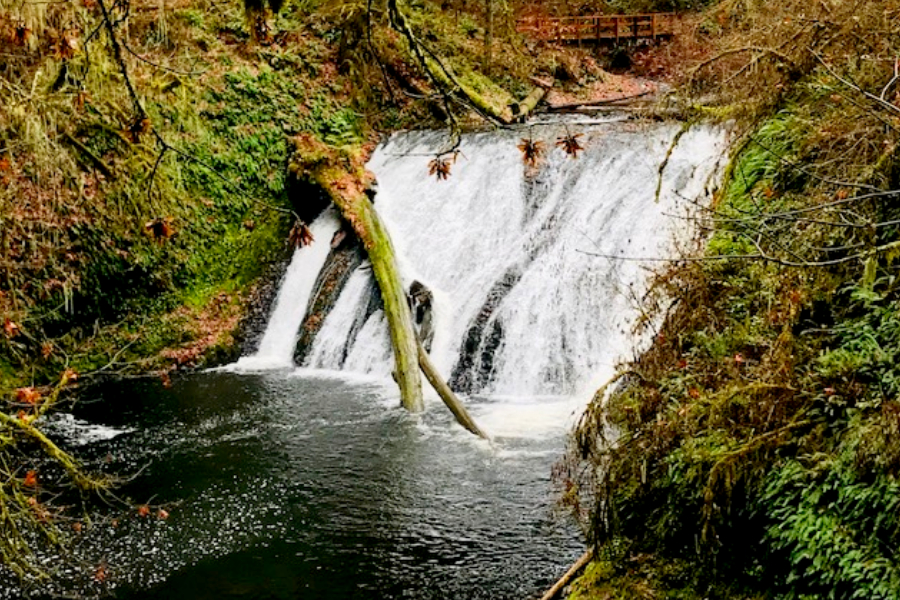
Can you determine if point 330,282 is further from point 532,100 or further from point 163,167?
point 532,100

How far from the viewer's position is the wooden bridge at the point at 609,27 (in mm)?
21344

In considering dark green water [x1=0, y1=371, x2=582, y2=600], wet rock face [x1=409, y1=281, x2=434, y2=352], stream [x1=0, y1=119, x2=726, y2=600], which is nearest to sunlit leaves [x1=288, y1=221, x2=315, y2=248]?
stream [x1=0, y1=119, x2=726, y2=600]

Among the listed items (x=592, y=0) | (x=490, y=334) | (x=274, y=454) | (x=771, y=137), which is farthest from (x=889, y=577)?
(x=592, y=0)

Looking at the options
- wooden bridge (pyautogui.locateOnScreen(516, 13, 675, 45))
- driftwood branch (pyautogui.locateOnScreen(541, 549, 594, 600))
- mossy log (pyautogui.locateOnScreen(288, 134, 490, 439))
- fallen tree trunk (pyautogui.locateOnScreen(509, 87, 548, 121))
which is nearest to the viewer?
driftwood branch (pyautogui.locateOnScreen(541, 549, 594, 600))

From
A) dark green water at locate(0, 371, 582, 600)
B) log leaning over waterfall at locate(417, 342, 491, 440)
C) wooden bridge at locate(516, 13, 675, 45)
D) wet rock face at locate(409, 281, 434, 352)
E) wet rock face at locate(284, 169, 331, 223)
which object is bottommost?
dark green water at locate(0, 371, 582, 600)

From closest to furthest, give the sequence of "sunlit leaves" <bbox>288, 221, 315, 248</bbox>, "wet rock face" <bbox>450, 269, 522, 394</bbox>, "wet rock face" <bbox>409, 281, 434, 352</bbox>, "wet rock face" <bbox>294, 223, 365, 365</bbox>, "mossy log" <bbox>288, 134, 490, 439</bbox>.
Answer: "sunlit leaves" <bbox>288, 221, 315, 248</bbox> → "mossy log" <bbox>288, 134, 490, 439</bbox> → "wet rock face" <bbox>450, 269, 522, 394</bbox> → "wet rock face" <bbox>409, 281, 434, 352</bbox> → "wet rock face" <bbox>294, 223, 365, 365</bbox>

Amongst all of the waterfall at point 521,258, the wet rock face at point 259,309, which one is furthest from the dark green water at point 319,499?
the wet rock face at point 259,309

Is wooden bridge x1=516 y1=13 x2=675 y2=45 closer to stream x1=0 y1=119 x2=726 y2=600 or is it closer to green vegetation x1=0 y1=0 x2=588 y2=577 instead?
green vegetation x1=0 y1=0 x2=588 y2=577

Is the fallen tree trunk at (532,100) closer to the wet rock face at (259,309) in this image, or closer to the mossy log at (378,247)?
the mossy log at (378,247)

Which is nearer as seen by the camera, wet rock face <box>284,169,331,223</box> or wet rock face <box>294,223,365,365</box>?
wet rock face <box>294,223,365,365</box>

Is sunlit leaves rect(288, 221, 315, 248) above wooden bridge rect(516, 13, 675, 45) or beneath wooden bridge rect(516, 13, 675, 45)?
beneath

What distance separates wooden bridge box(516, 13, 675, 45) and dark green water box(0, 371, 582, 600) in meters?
13.5

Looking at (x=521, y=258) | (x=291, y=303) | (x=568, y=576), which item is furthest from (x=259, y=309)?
(x=568, y=576)

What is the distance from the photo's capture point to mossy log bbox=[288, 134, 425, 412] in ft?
31.6
